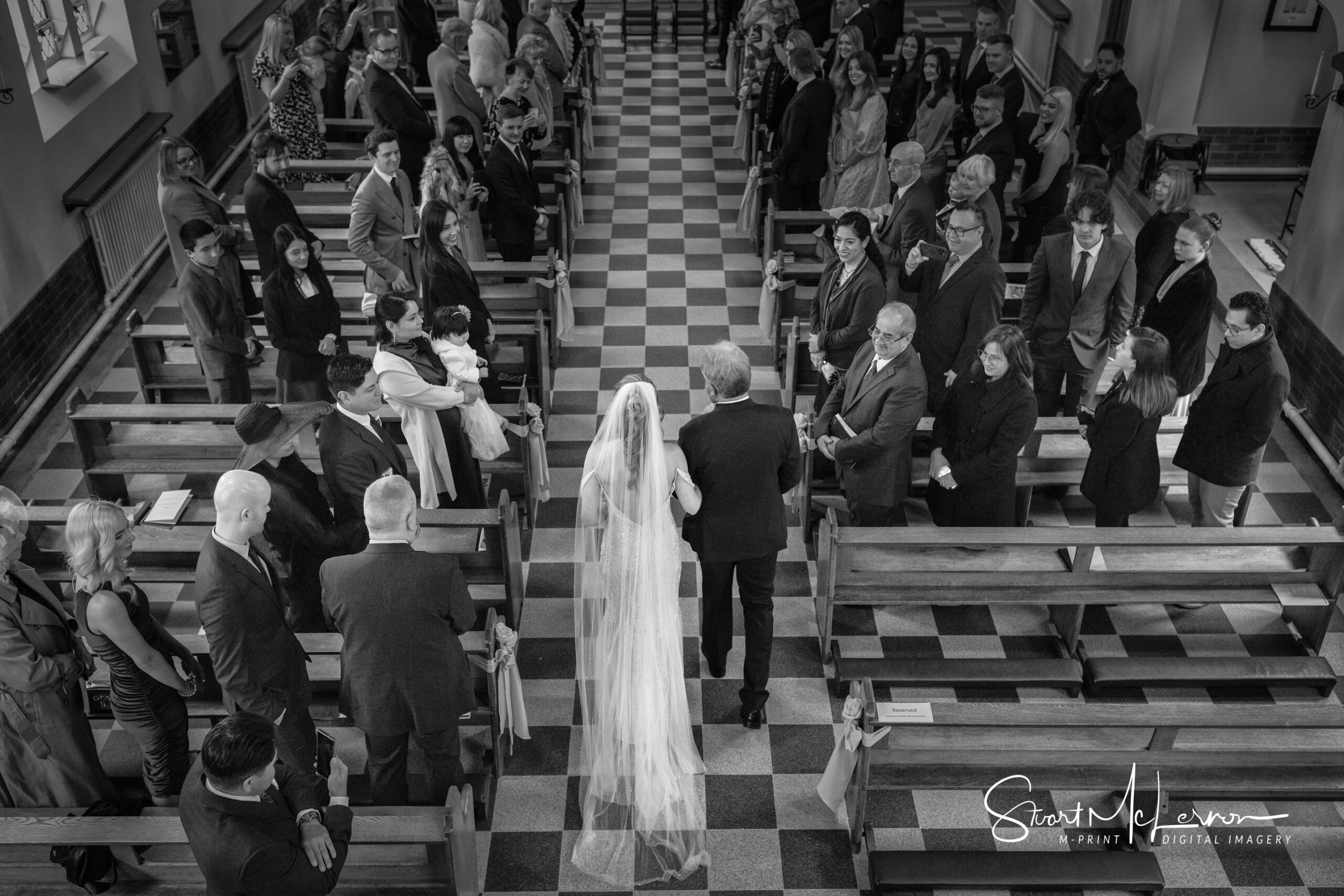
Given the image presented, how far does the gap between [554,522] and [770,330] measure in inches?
92.1

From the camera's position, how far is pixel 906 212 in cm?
656

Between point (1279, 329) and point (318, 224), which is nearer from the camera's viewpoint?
point (1279, 329)

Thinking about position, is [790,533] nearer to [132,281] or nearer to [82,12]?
[132,281]

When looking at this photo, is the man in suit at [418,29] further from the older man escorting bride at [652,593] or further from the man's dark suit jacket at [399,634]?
the man's dark suit jacket at [399,634]

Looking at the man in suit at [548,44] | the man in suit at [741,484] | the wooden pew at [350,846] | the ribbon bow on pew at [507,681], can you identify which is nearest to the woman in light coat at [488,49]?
the man in suit at [548,44]

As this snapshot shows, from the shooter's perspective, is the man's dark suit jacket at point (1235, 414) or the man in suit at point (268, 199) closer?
the man's dark suit jacket at point (1235, 414)

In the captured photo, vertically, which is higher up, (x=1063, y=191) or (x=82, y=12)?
(x=82, y=12)

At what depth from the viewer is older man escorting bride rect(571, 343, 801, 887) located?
4406 mm

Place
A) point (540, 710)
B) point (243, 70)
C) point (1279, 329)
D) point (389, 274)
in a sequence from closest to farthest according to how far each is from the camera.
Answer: point (540, 710) < point (389, 274) < point (1279, 329) < point (243, 70)

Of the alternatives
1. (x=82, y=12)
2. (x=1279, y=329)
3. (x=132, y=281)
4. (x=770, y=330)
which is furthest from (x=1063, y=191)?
(x=82, y=12)

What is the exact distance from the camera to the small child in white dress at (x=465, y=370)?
5.48 meters

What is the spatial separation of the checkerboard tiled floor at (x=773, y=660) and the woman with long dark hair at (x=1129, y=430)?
2.37 feet

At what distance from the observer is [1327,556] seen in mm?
5262

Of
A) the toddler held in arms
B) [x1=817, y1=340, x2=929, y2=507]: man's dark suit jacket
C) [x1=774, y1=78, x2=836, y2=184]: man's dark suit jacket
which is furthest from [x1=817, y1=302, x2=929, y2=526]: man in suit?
[x1=774, y1=78, x2=836, y2=184]: man's dark suit jacket
